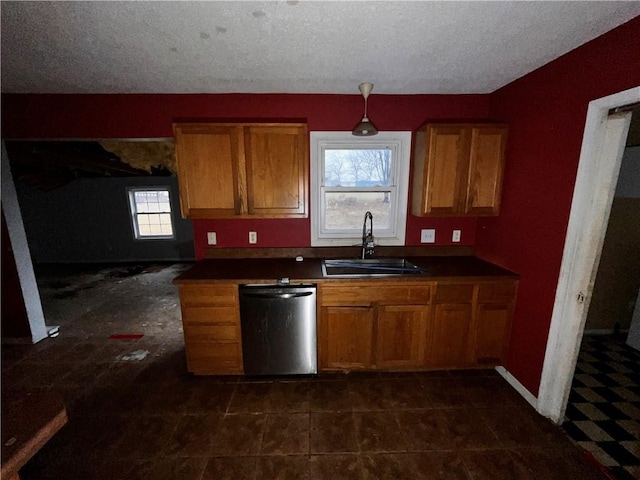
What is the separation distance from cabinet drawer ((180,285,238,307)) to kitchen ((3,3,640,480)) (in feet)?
2.14

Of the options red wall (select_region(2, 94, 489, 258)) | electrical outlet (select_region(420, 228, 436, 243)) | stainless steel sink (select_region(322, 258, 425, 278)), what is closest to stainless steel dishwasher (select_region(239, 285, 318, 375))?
stainless steel sink (select_region(322, 258, 425, 278))

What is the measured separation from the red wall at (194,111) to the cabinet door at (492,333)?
1.78 meters

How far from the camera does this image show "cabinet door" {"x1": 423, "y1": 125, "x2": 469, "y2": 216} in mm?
2314

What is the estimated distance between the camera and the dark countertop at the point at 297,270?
7.28 ft

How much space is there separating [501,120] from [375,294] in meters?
1.90

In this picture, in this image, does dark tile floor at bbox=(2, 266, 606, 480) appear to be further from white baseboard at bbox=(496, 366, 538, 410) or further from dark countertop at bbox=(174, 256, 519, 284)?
dark countertop at bbox=(174, 256, 519, 284)

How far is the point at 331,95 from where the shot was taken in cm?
257

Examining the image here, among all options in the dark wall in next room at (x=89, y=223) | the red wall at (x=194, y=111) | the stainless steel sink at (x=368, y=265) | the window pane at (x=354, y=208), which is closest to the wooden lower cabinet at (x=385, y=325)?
the stainless steel sink at (x=368, y=265)

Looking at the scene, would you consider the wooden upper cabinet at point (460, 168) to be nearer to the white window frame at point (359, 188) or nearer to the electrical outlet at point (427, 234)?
the white window frame at point (359, 188)

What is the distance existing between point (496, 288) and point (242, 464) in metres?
2.23

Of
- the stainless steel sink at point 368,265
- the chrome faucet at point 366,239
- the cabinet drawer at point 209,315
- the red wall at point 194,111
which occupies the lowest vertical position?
the cabinet drawer at point 209,315

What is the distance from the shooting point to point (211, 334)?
7.55 feet

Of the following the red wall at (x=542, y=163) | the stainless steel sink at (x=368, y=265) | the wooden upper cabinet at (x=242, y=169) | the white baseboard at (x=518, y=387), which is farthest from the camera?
the stainless steel sink at (x=368, y=265)

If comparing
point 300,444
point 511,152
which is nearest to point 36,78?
point 300,444
